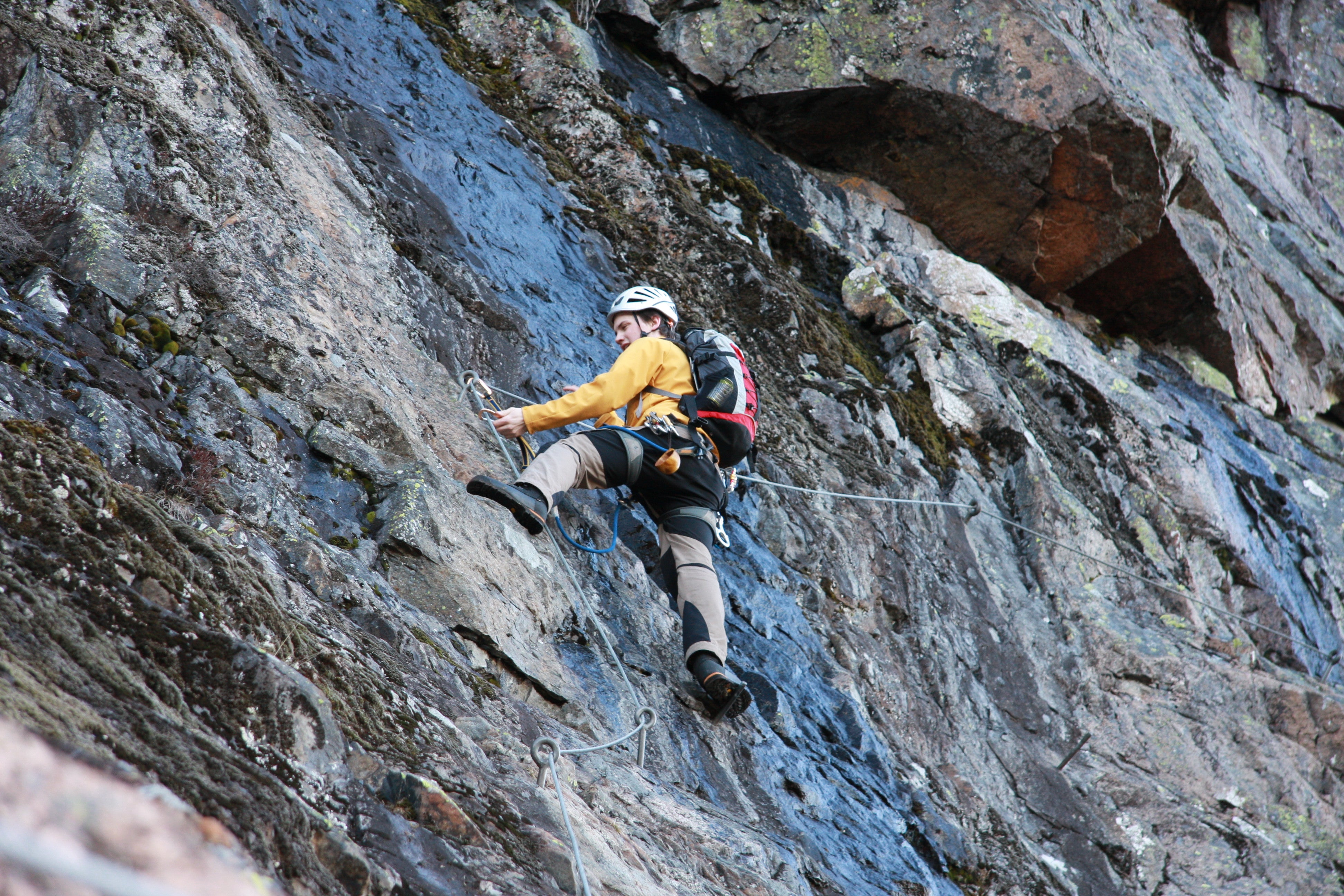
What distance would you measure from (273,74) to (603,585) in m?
4.66

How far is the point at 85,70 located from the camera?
16.8 ft

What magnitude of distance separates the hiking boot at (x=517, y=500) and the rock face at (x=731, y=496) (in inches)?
4.3

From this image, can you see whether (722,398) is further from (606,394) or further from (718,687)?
(718,687)

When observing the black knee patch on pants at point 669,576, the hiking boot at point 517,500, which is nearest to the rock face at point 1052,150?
the black knee patch on pants at point 669,576

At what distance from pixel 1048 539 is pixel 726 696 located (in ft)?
17.4

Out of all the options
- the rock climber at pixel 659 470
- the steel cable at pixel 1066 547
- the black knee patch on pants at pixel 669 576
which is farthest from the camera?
the steel cable at pixel 1066 547

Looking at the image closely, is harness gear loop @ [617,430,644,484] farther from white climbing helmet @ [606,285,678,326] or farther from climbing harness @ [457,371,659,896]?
white climbing helmet @ [606,285,678,326]

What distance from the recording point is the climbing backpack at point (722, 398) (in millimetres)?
5984

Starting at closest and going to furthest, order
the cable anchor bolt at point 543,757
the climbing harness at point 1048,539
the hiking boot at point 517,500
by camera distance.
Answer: the cable anchor bolt at point 543,757 < the hiking boot at point 517,500 < the climbing harness at point 1048,539

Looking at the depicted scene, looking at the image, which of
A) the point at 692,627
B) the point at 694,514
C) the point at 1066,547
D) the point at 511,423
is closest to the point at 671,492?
the point at 694,514

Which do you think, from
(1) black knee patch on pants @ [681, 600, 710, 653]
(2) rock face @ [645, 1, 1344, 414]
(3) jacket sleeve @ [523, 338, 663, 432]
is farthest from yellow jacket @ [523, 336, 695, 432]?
(2) rock face @ [645, 1, 1344, 414]

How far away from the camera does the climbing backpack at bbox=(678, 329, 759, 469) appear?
5.98 m

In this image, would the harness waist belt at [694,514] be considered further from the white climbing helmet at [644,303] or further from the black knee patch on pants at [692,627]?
the white climbing helmet at [644,303]

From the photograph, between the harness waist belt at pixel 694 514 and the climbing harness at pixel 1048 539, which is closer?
the harness waist belt at pixel 694 514
